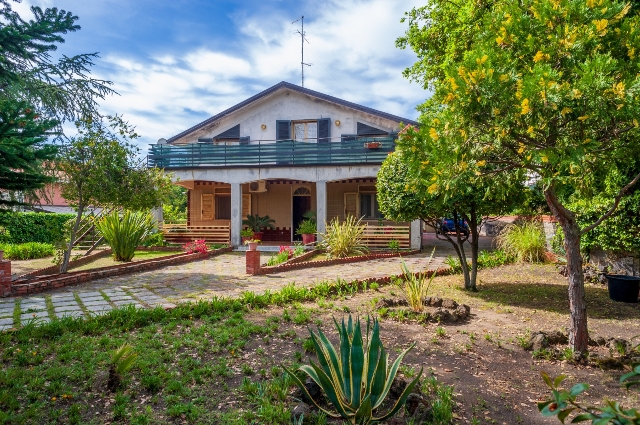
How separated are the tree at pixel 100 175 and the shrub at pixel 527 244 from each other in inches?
416

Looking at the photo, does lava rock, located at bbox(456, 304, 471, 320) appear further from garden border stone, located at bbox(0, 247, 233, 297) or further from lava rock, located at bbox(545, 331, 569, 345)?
garden border stone, located at bbox(0, 247, 233, 297)

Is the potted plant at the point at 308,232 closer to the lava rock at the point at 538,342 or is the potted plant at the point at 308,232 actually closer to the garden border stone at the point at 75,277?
the garden border stone at the point at 75,277

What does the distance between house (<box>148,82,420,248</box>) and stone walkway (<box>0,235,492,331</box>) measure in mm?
5459

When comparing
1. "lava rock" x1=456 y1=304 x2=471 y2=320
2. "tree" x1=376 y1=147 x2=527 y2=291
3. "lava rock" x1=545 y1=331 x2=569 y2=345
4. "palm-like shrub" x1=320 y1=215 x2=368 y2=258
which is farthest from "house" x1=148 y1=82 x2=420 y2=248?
"lava rock" x1=545 y1=331 x2=569 y2=345

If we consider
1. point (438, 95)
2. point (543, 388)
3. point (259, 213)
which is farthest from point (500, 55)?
point (259, 213)

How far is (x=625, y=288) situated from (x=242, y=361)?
6.95m

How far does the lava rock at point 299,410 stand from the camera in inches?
118

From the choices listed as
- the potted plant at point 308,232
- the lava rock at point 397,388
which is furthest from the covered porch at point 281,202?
the lava rock at point 397,388

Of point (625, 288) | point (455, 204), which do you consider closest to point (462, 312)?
point (455, 204)

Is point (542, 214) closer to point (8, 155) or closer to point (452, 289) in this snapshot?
point (452, 289)

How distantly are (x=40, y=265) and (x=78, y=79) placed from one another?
6.74 m

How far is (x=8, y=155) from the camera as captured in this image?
14.1 ft

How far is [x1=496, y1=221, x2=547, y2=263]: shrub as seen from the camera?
1142 centimetres

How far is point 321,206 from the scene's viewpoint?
16297 millimetres
